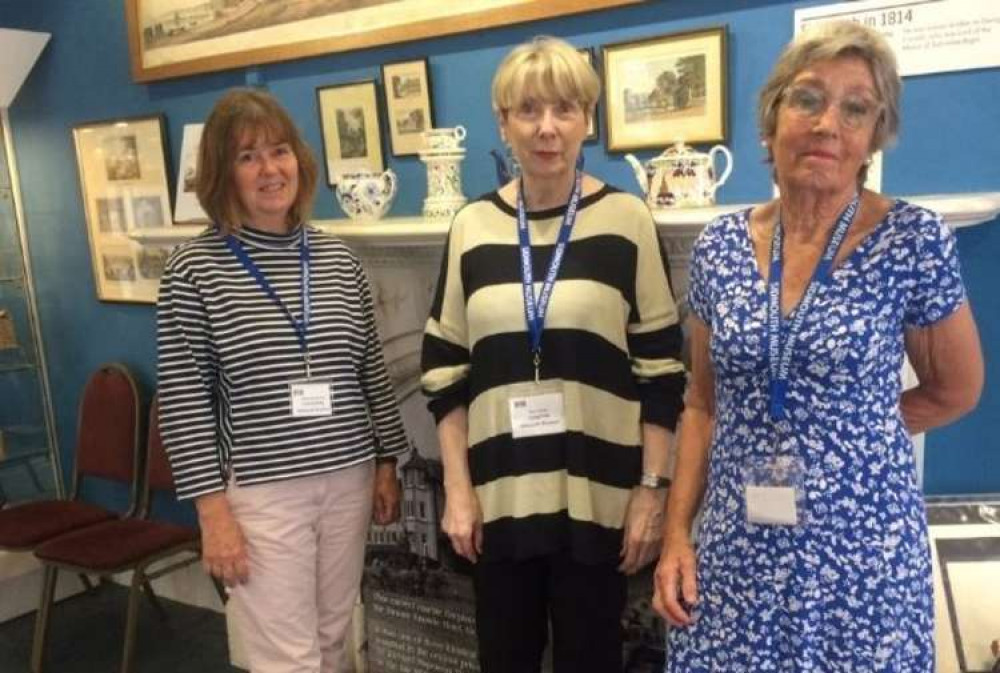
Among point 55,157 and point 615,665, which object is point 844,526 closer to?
point 615,665

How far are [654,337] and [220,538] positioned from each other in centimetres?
90

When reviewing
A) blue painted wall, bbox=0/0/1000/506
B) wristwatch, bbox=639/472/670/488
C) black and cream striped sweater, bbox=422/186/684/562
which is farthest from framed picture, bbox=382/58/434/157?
wristwatch, bbox=639/472/670/488

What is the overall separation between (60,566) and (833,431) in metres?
2.31

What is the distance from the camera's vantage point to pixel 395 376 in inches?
90.4

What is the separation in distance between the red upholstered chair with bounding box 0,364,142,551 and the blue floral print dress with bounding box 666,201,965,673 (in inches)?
94.6

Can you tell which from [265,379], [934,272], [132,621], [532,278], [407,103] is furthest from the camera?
[132,621]

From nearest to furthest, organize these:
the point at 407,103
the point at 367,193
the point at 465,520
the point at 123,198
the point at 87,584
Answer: the point at 465,520 → the point at 367,193 → the point at 407,103 → the point at 123,198 → the point at 87,584

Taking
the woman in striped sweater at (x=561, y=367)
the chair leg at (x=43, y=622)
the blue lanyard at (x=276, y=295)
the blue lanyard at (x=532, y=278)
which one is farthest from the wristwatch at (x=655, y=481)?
the chair leg at (x=43, y=622)

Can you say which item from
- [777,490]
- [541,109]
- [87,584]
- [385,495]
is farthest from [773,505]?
[87,584]

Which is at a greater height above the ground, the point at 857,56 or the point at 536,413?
the point at 857,56

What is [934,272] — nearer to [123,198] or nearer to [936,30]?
[936,30]

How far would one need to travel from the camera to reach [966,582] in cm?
168

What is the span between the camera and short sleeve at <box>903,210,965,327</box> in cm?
108

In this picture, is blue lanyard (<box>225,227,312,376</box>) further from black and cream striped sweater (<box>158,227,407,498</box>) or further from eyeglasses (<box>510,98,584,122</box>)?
eyeglasses (<box>510,98,584,122</box>)
